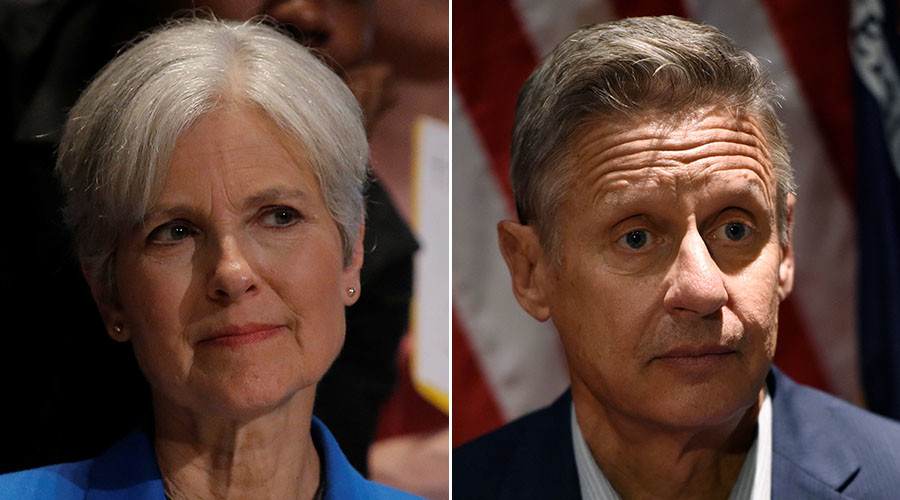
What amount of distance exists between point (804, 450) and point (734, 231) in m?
0.45

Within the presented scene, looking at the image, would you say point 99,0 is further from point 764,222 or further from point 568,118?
point 764,222

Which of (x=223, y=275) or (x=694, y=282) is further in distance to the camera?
(x=694, y=282)

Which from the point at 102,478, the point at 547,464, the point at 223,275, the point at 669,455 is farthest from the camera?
the point at 547,464

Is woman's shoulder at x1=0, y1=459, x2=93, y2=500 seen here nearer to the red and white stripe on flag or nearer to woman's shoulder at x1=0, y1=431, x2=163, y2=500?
woman's shoulder at x1=0, y1=431, x2=163, y2=500

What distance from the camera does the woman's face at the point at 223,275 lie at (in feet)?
5.22

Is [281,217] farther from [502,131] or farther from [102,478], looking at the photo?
[502,131]

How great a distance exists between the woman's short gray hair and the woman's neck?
0.25m

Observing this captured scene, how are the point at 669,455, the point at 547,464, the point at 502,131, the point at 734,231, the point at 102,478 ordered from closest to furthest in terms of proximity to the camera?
1. the point at 102,478
2. the point at 734,231
3. the point at 669,455
4. the point at 547,464
5. the point at 502,131

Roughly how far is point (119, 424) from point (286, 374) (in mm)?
331

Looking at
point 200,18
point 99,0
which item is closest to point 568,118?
point 200,18

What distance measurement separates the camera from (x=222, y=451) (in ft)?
5.45

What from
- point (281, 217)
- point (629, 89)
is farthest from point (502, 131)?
point (281, 217)

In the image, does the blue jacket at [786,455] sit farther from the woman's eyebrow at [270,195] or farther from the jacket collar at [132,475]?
the woman's eyebrow at [270,195]

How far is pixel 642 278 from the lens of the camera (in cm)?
177
